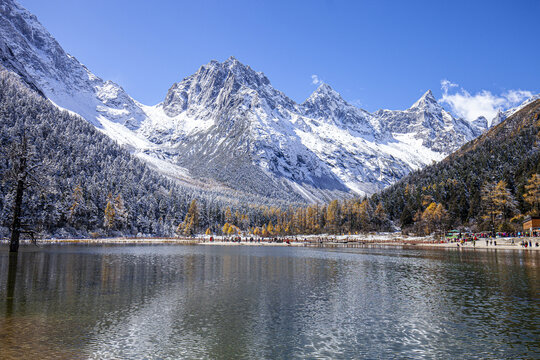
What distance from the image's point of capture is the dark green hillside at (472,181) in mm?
120425

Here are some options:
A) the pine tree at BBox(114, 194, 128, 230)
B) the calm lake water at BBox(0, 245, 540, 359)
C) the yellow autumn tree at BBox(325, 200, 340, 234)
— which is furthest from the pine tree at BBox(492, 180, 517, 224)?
the pine tree at BBox(114, 194, 128, 230)

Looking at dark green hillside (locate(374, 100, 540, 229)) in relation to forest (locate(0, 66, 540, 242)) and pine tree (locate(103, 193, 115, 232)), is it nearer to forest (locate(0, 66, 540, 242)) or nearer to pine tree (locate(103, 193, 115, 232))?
forest (locate(0, 66, 540, 242))

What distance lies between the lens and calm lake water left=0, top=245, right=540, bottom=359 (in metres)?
16.1

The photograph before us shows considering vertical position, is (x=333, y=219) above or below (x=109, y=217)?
above

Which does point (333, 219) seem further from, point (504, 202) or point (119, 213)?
point (119, 213)

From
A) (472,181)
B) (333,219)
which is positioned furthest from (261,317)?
(333,219)

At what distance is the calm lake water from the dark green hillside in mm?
97129

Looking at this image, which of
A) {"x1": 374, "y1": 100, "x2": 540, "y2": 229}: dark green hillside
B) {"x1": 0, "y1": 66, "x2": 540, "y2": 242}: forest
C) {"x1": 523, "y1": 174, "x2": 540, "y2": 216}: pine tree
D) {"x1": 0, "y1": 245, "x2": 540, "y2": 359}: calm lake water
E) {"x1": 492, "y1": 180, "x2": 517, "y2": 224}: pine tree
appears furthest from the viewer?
{"x1": 374, "y1": 100, "x2": 540, "y2": 229}: dark green hillside

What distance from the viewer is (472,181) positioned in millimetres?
133625

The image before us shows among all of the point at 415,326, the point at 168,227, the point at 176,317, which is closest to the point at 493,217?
Answer: the point at 415,326

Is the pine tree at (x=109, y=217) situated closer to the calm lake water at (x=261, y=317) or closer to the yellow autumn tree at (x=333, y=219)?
the yellow autumn tree at (x=333, y=219)

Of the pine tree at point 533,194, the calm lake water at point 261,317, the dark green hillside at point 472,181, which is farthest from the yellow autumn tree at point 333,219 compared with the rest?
the calm lake water at point 261,317

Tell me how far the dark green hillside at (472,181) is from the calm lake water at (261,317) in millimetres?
97129

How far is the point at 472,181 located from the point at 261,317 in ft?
439
